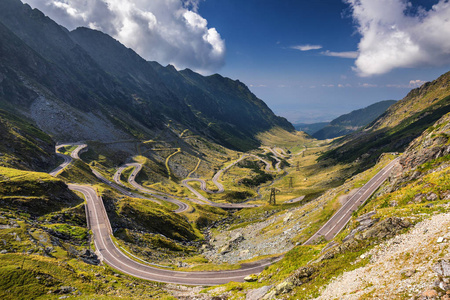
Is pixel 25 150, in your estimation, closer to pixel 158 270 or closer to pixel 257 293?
pixel 158 270

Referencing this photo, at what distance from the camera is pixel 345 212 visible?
60.2 metres

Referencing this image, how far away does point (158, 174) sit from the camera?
585ft

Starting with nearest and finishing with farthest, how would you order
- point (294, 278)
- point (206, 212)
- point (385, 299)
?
point (385, 299)
point (294, 278)
point (206, 212)

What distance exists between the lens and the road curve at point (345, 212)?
53.4 m

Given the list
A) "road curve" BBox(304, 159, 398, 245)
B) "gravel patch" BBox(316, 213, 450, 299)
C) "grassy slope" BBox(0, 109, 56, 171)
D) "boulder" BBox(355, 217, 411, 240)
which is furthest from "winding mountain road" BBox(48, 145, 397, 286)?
"grassy slope" BBox(0, 109, 56, 171)

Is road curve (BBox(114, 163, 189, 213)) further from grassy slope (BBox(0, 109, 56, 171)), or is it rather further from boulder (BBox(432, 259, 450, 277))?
boulder (BBox(432, 259, 450, 277))

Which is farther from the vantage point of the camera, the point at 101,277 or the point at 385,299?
the point at 101,277

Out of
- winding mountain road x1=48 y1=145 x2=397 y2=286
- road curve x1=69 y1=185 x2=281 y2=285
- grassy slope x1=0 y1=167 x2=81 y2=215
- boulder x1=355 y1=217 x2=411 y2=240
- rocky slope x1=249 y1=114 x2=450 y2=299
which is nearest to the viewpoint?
rocky slope x1=249 y1=114 x2=450 y2=299

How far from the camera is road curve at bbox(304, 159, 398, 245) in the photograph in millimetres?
53406

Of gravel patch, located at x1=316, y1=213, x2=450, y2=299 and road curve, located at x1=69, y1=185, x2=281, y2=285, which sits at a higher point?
gravel patch, located at x1=316, y1=213, x2=450, y2=299

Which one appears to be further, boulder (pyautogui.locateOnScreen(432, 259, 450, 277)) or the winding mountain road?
the winding mountain road

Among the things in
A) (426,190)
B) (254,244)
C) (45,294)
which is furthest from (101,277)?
(426,190)

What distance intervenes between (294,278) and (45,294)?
112 feet

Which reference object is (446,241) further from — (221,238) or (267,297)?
(221,238)
